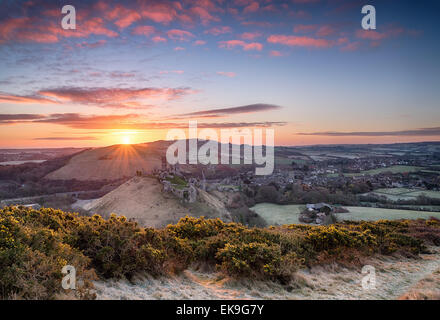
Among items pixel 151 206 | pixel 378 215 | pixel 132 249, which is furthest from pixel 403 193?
pixel 132 249

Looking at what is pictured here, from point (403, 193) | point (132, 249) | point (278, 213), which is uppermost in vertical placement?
point (132, 249)

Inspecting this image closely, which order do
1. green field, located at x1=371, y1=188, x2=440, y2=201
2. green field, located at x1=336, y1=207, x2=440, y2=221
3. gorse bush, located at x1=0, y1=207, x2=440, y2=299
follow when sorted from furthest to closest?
1. green field, located at x1=371, y1=188, x2=440, y2=201
2. green field, located at x1=336, y1=207, x2=440, y2=221
3. gorse bush, located at x1=0, y1=207, x2=440, y2=299

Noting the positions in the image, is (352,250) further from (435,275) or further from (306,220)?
(306,220)

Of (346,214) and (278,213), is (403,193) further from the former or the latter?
(278,213)

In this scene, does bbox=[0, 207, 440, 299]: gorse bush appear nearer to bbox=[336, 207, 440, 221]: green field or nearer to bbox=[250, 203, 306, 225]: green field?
bbox=[336, 207, 440, 221]: green field

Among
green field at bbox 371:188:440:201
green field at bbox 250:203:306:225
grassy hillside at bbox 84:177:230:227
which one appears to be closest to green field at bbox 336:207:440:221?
green field at bbox 250:203:306:225
